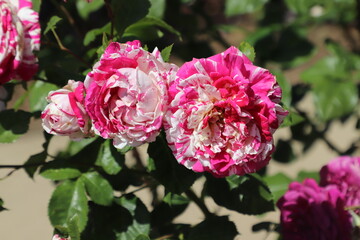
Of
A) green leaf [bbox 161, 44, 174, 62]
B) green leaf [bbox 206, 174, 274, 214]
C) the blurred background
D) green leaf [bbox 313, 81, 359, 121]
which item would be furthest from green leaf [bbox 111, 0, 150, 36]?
green leaf [bbox 313, 81, 359, 121]

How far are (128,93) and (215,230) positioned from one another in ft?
1.19

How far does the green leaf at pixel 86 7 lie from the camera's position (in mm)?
1425

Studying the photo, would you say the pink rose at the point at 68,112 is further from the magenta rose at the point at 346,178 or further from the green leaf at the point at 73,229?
the magenta rose at the point at 346,178

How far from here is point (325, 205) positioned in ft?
3.22

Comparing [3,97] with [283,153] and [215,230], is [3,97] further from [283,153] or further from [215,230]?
[283,153]

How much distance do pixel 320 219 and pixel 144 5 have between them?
1.50 feet

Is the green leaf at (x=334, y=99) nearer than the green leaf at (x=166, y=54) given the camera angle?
No

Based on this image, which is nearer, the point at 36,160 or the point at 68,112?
the point at 68,112

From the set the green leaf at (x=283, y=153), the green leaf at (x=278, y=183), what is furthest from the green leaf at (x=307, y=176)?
the green leaf at (x=283, y=153)

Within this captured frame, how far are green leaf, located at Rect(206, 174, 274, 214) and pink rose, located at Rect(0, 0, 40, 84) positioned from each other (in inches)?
13.1

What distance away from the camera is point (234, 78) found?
653 millimetres

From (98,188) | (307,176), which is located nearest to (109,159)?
(98,188)

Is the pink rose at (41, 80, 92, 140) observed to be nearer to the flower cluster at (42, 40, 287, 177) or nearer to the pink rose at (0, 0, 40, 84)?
the flower cluster at (42, 40, 287, 177)

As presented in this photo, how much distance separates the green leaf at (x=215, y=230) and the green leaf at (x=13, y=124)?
33 centimetres
